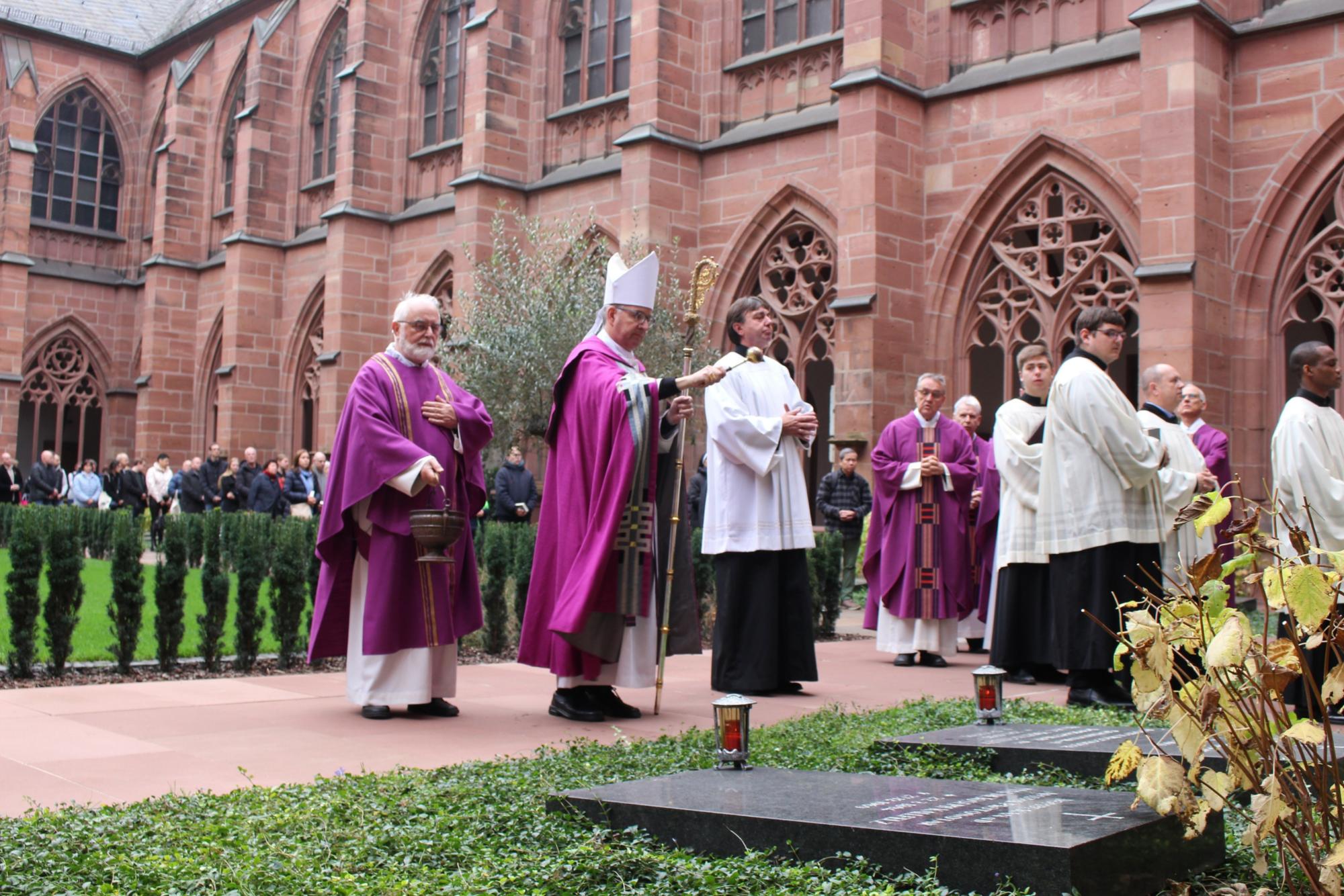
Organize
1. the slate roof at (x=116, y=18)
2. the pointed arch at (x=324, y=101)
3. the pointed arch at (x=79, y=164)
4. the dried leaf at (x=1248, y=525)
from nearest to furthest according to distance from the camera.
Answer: the dried leaf at (x=1248, y=525) < the pointed arch at (x=324, y=101) < the slate roof at (x=116, y=18) < the pointed arch at (x=79, y=164)

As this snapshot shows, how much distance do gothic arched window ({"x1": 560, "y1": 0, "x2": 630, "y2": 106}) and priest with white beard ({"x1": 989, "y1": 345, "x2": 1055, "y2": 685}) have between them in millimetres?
13817

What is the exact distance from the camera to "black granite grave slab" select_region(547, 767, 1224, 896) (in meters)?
3.13

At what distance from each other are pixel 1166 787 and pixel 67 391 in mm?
34188

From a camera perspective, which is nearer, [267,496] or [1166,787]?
[1166,787]

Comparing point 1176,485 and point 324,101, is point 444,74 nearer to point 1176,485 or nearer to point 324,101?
point 324,101

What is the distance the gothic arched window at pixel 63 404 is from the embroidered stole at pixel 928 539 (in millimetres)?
28134

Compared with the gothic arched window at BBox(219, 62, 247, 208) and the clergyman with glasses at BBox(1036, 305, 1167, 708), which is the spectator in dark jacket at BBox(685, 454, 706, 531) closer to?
the clergyman with glasses at BBox(1036, 305, 1167, 708)

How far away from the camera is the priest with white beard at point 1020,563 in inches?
315

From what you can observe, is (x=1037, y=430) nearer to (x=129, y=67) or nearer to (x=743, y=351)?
(x=743, y=351)

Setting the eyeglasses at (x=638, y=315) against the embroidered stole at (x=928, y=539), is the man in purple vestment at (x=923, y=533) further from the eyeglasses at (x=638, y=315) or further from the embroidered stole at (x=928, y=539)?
the eyeglasses at (x=638, y=315)

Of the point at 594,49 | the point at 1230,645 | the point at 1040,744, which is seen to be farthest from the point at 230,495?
the point at 1230,645

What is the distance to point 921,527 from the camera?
9469 millimetres

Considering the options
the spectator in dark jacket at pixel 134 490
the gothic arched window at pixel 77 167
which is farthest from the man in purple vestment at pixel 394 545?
the gothic arched window at pixel 77 167

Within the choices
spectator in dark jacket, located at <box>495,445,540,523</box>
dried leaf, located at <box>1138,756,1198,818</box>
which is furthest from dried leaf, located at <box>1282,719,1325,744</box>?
spectator in dark jacket, located at <box>495,445,540,523</box>
